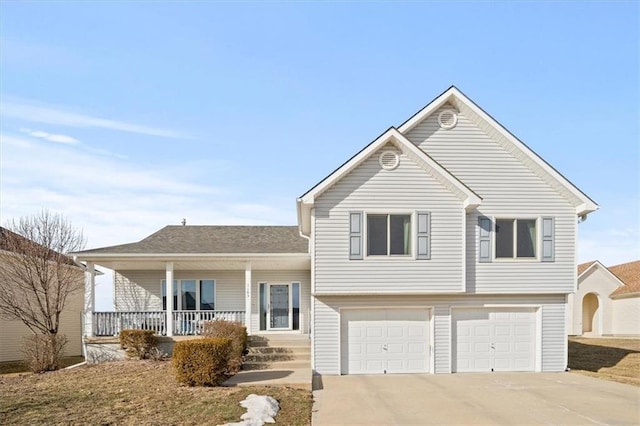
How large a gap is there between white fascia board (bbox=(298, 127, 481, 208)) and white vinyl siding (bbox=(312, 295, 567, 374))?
300 centimetres

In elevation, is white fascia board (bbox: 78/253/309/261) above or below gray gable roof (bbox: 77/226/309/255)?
below

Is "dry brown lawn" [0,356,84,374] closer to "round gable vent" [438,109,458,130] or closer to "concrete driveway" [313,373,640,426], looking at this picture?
"concrete driveway" [313,373,640,426]

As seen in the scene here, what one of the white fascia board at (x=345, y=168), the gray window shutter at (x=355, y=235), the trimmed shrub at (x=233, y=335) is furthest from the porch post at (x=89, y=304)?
the gray window shutter at (x=355, y=235)

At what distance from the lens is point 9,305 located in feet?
60.6

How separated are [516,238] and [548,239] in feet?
3.05

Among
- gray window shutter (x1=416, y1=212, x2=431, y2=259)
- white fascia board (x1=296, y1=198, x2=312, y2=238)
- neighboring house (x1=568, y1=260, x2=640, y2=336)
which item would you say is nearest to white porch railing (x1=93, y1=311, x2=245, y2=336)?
white fascia board (x1=296, y1=198, x2=312, y2=238)

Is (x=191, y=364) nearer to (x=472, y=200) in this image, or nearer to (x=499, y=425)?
(x=499, y=425)

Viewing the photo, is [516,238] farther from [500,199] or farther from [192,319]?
[192,319]

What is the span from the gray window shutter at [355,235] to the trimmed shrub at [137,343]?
23.4 feet

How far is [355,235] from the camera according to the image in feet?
48.4

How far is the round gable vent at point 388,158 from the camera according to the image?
1496cm

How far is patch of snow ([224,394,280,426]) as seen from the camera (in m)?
9.10

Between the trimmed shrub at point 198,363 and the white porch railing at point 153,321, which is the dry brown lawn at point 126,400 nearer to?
the trimmed shrub at point 198,363

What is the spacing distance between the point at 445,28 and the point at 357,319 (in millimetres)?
8474
